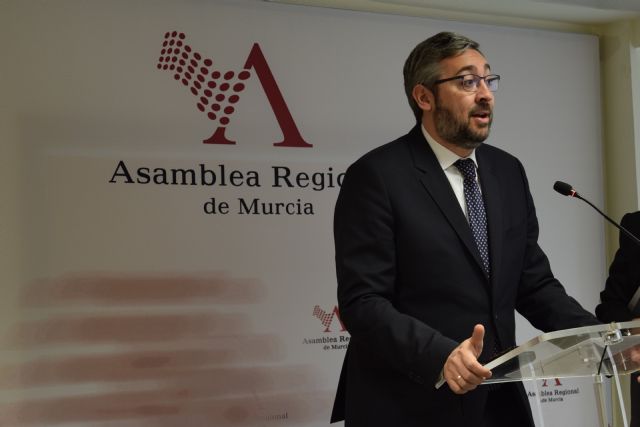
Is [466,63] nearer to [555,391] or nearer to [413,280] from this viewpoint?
[413,280]

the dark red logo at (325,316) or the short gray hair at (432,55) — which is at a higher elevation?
the short gray hair at (432,55)

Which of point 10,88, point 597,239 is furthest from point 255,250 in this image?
point 597,239

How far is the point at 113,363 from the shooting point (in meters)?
3.84

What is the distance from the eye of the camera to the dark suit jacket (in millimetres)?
2500

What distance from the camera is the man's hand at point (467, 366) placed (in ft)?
6.57

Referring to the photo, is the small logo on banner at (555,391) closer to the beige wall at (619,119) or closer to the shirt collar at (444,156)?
the beige wall at (619,119)

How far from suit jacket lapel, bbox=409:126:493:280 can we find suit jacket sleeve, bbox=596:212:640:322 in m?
1.06

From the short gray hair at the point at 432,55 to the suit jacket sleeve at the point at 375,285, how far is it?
1.12 ft

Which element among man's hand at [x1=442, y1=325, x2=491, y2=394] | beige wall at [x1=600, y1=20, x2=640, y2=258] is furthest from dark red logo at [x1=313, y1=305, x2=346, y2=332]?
man's hand at [x1=442, y1=325, x2=491, y2=394]

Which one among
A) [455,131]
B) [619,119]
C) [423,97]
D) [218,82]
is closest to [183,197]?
[218,82]

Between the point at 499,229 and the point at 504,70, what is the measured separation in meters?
2.40

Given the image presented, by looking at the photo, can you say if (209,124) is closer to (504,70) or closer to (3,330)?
(3,330)

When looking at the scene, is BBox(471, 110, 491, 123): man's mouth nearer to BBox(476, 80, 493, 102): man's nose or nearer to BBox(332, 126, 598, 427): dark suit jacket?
BBox(476, 80, 493, 102): man's nose

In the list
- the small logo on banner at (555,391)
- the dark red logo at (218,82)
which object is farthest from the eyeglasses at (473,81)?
the small logo on banner at (555,391)
